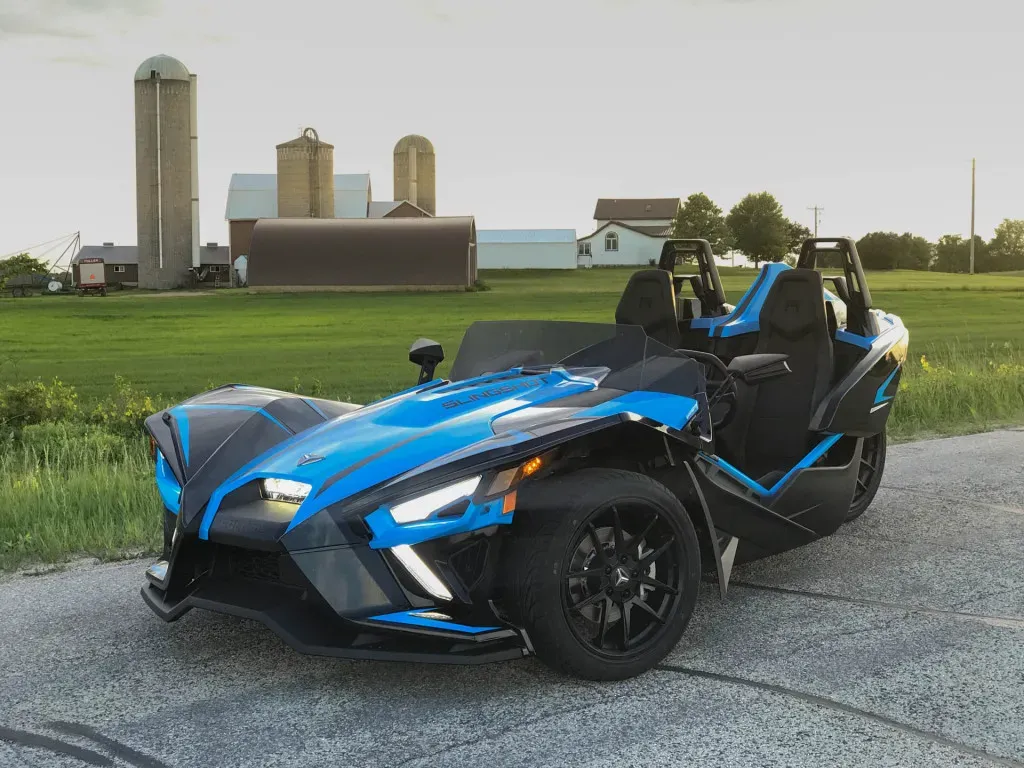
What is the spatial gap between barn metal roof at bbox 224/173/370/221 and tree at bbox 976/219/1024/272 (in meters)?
→ 59.8

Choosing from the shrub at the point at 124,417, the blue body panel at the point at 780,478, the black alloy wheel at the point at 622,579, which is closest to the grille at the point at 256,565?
the black alloy wheel at the point at 622,579

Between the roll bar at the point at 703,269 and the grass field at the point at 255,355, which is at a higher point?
the roll bar at the point at 703,269

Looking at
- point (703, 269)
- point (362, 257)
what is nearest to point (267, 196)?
point (362, 257)

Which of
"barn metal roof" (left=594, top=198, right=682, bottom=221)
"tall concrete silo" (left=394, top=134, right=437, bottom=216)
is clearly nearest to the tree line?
"barn metal roof" (left=594, top=198, right=682, bottom=221)

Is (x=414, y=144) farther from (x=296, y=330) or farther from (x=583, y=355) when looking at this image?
(x=583, y=355)

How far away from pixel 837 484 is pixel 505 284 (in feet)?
174

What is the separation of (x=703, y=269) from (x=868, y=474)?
5.99 feet

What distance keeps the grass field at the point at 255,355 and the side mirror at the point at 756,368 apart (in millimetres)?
3228

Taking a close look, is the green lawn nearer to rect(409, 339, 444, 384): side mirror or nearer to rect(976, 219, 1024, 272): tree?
rect(409, 339, 444, 384): side mirror

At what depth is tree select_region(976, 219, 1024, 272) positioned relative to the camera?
3780 inches

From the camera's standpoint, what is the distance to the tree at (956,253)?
313ft

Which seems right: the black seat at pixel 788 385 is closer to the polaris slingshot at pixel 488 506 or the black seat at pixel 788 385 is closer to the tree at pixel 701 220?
the polaris slingshot at pixel 488 506

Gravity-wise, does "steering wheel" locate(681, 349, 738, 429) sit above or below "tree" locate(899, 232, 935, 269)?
below

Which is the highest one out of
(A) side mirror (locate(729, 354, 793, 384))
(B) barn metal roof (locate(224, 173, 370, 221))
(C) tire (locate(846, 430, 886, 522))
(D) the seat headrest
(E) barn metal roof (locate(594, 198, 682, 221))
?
(E) barn metal roof (locate(594, 198, 682, 221))
